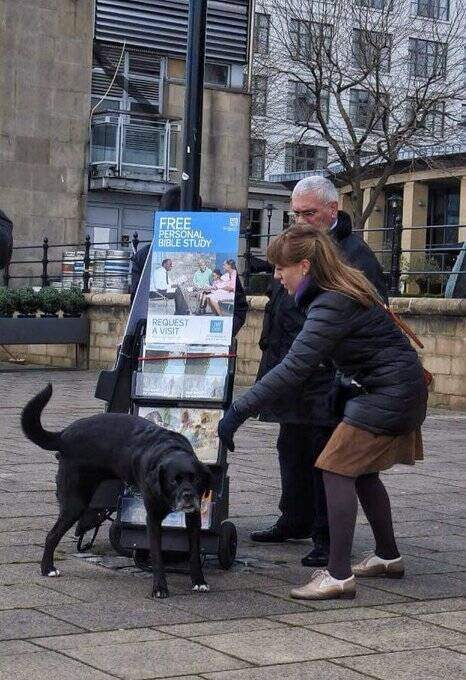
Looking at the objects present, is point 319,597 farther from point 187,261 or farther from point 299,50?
point 299,50

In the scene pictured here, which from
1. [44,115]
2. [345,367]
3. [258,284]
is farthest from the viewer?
[44,115]

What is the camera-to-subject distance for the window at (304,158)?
208ft

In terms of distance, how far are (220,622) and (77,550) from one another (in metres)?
1.61

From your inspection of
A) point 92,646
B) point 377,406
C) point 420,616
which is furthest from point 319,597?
point 92,646

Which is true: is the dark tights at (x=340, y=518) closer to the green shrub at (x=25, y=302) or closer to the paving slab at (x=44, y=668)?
the paving slab at (x=44, y=668)

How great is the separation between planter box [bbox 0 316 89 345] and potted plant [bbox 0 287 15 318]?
405mm

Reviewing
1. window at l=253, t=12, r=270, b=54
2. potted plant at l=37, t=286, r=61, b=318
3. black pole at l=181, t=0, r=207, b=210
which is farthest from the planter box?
window at l=253, t=12, r=270, b=54

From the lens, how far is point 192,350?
21.4 ft

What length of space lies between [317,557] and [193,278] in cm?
150

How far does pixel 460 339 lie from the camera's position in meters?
15.3

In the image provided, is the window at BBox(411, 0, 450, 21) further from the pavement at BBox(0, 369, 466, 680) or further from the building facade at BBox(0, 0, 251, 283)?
the pavement at BBox(0, 369, 466, 680)

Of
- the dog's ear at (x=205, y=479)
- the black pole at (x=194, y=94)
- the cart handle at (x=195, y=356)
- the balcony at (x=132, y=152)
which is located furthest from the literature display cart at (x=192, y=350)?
the balcony at (x=132, y=152)

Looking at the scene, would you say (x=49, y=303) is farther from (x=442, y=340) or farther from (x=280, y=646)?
(x=280, y=646)

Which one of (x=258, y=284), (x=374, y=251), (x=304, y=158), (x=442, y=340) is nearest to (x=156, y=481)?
(x=374, y=251)
